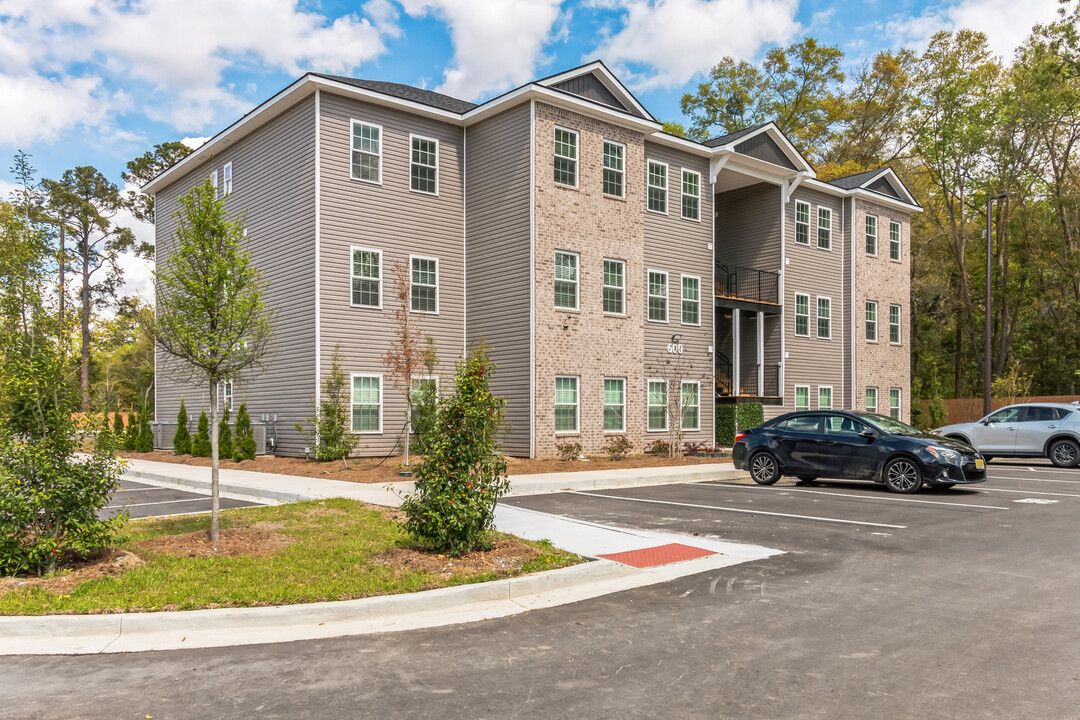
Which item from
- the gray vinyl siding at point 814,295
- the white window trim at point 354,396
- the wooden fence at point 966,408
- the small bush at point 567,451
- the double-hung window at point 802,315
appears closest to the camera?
the white window trim at point 354,396

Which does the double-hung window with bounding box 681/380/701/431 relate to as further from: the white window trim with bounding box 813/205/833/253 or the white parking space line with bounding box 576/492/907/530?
the white parking space line with bounding box 576/492/907/530

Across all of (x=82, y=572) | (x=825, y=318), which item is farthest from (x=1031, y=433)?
(x=82, y=572)

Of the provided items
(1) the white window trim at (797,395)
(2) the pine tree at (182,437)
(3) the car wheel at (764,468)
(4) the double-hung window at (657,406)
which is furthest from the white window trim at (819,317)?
(2) the pine tree at (182,437)

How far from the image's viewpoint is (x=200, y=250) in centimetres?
880

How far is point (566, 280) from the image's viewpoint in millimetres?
21703

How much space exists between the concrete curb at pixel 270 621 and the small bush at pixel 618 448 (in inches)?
580

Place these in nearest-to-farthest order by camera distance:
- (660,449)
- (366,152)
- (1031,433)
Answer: (366,152)
(1031,433)
(660,449)

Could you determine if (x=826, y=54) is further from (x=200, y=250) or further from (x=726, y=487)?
(x=200, y=250)

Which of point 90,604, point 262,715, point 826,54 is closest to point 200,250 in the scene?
point 90,604

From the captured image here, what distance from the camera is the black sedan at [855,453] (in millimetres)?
14141

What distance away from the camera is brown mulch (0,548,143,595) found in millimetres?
6695

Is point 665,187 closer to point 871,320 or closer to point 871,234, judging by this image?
point 871,234

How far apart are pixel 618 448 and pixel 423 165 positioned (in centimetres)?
955

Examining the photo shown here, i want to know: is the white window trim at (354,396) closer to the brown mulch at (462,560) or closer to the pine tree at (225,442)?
the pine tree at (225,442)
